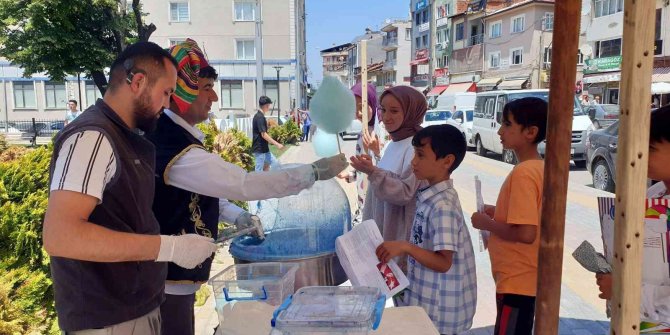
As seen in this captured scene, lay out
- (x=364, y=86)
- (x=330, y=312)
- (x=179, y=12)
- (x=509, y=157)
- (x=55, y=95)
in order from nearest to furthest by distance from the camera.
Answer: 1. (x=330, y=312)
2. (x=364, y=86)
3. (x=509, y=157)
4. (x=179, y=12)
5. (x=55, y=95)

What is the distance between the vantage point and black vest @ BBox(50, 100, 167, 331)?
159cm

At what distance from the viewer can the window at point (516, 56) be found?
36156mm

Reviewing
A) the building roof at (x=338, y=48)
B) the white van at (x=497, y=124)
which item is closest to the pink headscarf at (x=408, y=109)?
the white van at (x=497, y=124)

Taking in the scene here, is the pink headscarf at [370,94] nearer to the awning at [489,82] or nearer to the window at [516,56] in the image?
the awning at [489,82]

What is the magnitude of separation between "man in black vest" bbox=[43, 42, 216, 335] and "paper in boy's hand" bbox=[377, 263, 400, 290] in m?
0.72

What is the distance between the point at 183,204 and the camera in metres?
2.08

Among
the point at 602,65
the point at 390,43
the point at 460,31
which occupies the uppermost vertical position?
the point at 390,43

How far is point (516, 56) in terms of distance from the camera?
36.9 metres

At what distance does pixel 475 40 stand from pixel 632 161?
44302mm

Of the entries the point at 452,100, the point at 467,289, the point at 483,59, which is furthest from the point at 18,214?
the point at 483,59

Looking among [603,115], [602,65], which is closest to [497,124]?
[603,115]

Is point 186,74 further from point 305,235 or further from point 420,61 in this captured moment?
point 420,61

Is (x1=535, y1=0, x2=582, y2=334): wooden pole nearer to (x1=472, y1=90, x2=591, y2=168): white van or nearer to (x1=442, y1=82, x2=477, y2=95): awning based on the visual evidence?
(x1=472, y1=90, x2=591, y2=168): white van

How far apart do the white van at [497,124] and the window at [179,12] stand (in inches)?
983
